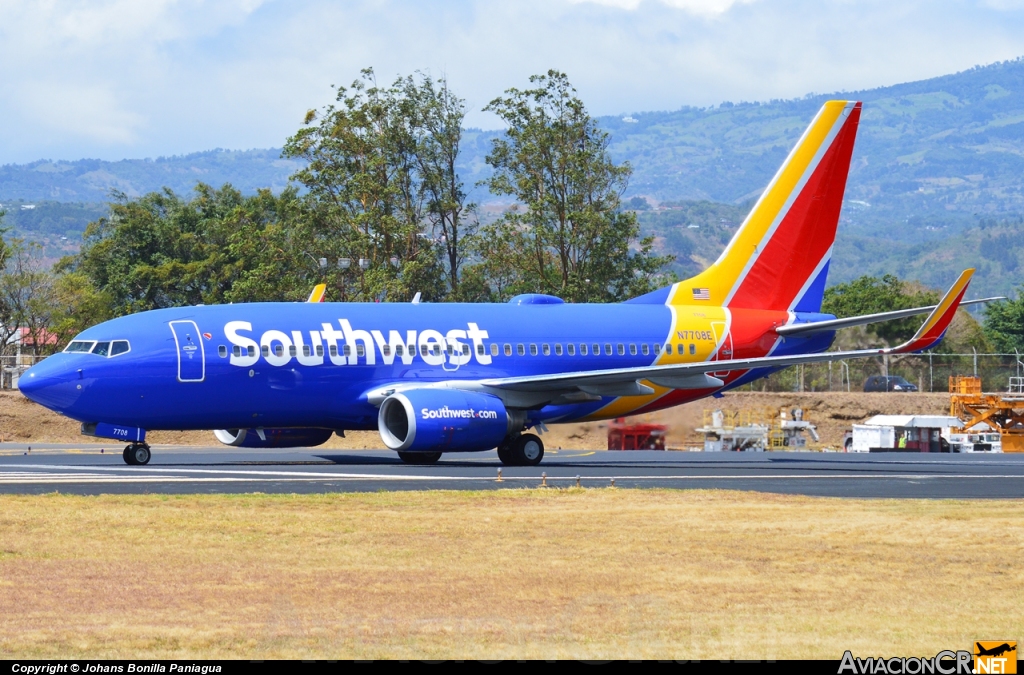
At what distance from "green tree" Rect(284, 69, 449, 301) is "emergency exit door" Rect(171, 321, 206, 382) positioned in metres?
35.6

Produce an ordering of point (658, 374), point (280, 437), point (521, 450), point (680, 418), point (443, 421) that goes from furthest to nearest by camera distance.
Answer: point (680, 418) < point (280, 437) < point (521, 450) < point (658, 374) < point (443, 421)

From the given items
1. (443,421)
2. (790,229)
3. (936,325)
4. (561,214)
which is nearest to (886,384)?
(561,214)

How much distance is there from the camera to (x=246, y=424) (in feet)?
111

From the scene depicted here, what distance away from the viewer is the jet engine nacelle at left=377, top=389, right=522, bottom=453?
33.1 meters

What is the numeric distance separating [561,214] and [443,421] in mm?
39824

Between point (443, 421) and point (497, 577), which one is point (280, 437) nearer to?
point (443, 421)

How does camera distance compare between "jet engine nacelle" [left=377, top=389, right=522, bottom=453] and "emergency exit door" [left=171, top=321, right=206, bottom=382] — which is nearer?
"emergency exit door" [left=171, top=321, right=206, bottom=382]

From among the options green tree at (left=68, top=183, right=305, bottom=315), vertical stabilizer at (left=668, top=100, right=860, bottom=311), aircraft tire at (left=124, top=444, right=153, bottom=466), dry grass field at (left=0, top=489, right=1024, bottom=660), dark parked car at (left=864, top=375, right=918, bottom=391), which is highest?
green tree at (left=68, top=183, right=305, bottom=315)

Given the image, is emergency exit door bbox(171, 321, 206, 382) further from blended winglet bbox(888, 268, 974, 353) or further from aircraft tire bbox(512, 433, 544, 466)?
blended winglet bbox(888, 268, 974, 353)

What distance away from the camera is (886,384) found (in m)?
71.4

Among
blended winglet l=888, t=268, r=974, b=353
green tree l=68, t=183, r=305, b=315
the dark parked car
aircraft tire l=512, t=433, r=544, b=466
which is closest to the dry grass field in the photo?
blended winglet l=888, t=268, r=974, b=353

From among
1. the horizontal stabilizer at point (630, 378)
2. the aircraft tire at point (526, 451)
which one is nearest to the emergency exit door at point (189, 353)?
the horizontal stabilizer at point (630, 378)

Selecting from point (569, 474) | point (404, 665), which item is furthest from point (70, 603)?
point (569, 474)

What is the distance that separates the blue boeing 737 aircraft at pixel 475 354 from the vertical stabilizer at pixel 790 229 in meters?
0.04
